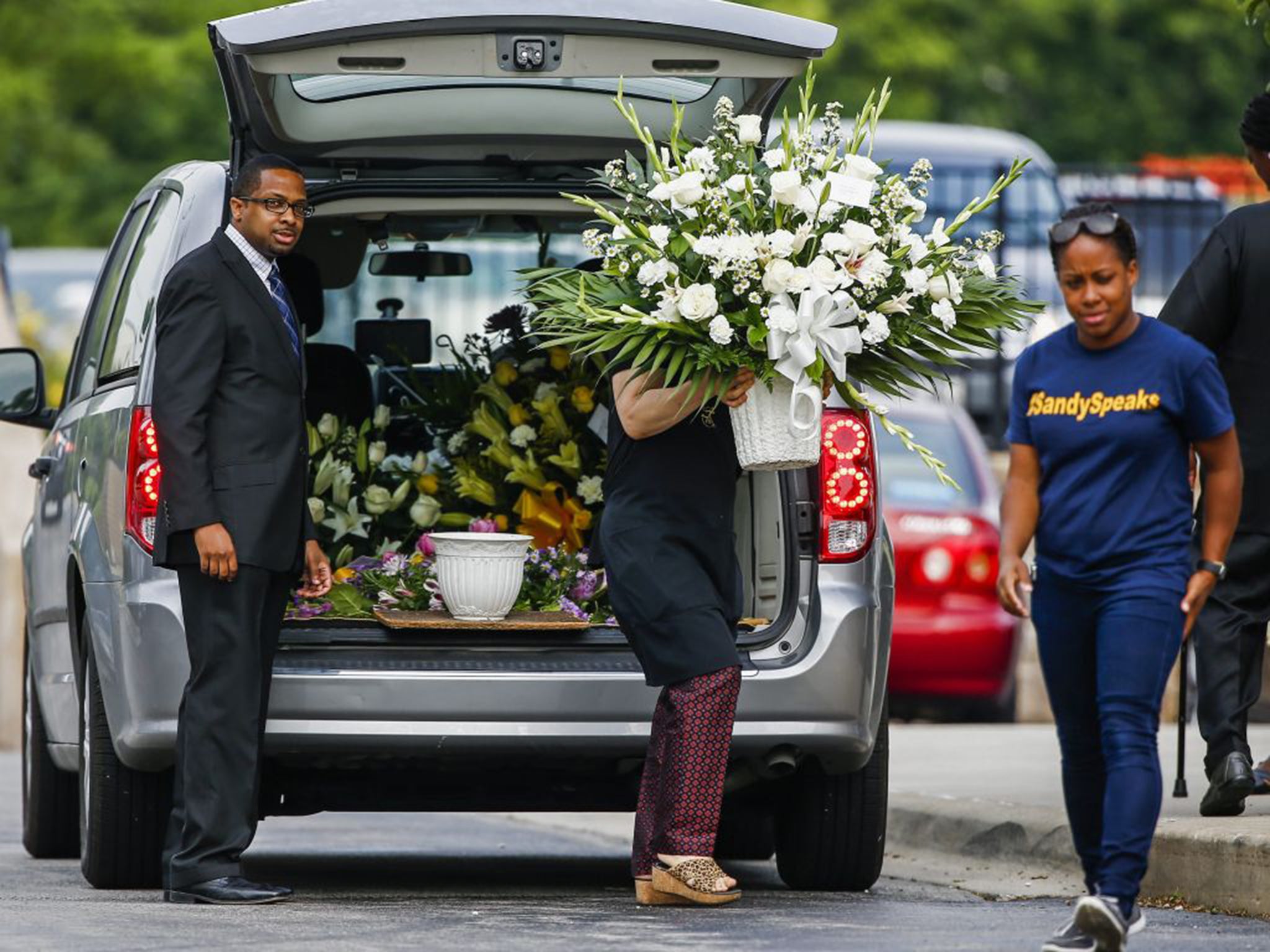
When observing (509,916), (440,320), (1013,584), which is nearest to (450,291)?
(440,320)

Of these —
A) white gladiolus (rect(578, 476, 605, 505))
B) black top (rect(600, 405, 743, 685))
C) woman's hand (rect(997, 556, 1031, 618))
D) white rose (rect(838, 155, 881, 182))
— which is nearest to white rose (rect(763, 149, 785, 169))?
white rose (rect(838, 155, 881, 182))

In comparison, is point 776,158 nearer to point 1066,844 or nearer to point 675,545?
point 675,545

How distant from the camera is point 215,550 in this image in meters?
6.66

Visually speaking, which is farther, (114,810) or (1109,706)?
(114,810)

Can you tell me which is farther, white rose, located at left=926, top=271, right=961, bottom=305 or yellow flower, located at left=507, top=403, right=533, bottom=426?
yellow flower, located at left=507, top=403, right=533, bottom=426

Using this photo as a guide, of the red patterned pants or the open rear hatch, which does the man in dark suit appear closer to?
the open rear hatch

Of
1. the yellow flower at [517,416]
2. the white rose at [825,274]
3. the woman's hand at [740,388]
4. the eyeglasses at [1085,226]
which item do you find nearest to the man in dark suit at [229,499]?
the woman's hand at [740,388]

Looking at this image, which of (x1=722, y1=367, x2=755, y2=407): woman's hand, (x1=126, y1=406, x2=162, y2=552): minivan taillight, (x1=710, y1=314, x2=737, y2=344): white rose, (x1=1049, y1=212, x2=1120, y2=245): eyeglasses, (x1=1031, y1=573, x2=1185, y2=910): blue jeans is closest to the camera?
(x1=1031, y1=573, x2=1185, y2=910): blue jeans

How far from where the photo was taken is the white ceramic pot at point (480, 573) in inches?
282

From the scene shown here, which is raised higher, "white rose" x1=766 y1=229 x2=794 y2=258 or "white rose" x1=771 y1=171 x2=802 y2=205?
"white rose" x1=771 y1=171 x2=802 y2=205

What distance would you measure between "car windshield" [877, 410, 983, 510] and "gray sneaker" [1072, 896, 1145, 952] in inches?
321

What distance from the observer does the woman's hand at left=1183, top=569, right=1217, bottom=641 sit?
5762 millimetres

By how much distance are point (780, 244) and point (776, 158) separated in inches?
9.7

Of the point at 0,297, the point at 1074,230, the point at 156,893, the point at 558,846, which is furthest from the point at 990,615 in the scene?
→ the point at 1074,230
